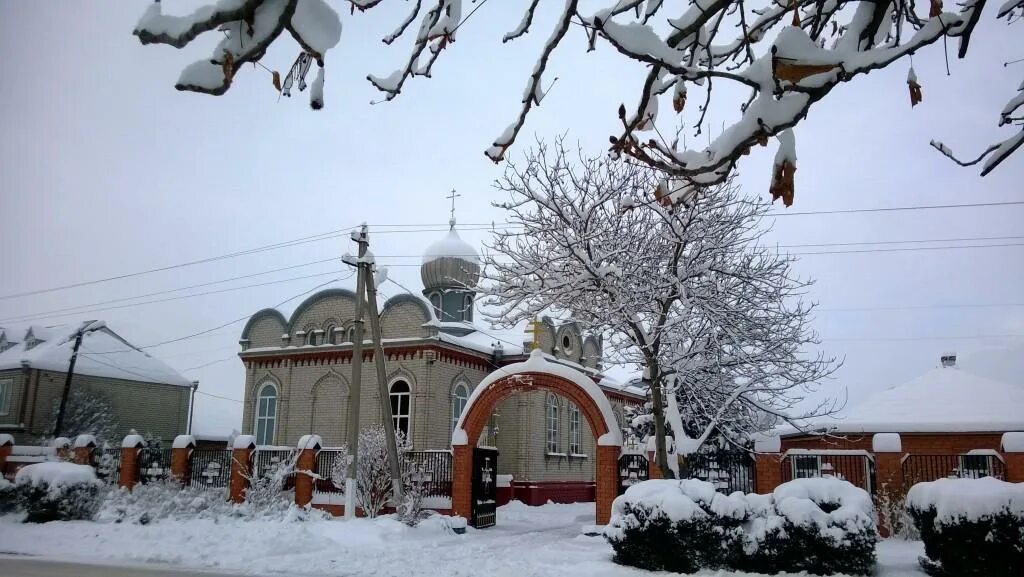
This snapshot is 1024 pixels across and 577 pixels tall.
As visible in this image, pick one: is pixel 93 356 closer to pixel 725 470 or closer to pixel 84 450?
pixel 84 450

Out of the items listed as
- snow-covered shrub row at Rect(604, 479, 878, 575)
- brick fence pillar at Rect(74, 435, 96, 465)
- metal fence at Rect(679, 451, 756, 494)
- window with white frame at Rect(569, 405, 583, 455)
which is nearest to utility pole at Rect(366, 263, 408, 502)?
metal fence at Rect(679, 451, 756, 494)

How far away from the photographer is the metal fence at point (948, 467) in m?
15.6

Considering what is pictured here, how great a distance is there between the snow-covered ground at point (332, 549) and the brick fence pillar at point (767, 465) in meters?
2.29

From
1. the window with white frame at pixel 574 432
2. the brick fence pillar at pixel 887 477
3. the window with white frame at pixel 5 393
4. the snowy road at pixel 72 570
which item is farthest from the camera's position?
the window with white frame at pixel 574 432

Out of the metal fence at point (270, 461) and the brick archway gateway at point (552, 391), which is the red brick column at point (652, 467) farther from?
the metal fence at point (270, 461)

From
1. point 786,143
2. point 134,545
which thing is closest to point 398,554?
point 134,545

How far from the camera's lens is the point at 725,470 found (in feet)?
54.7

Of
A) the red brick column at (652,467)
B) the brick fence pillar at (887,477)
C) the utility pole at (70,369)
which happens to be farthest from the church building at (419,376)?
the brick fence pillar at (887,477)

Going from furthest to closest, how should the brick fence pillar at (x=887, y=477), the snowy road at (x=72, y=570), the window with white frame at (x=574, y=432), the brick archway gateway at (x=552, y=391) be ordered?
the window with white frame at (x=574, y=432) < the brick archway gateway at (x=552, y=391) < the brick fence pillar at (x=887, y=477) < the snowy road at (x=72, y=570)

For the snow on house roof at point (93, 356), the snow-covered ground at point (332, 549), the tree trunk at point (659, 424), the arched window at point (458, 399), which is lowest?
the snow-covered ground at point (332, 549)

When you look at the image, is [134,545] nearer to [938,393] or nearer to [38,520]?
[38,520]

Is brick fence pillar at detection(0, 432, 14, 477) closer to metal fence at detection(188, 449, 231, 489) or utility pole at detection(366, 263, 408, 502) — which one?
metal fence at detection(188, 449, 231, 489)

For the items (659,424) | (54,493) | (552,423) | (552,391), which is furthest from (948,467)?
(54,493)

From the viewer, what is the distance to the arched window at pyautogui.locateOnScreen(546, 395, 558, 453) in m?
26.9
